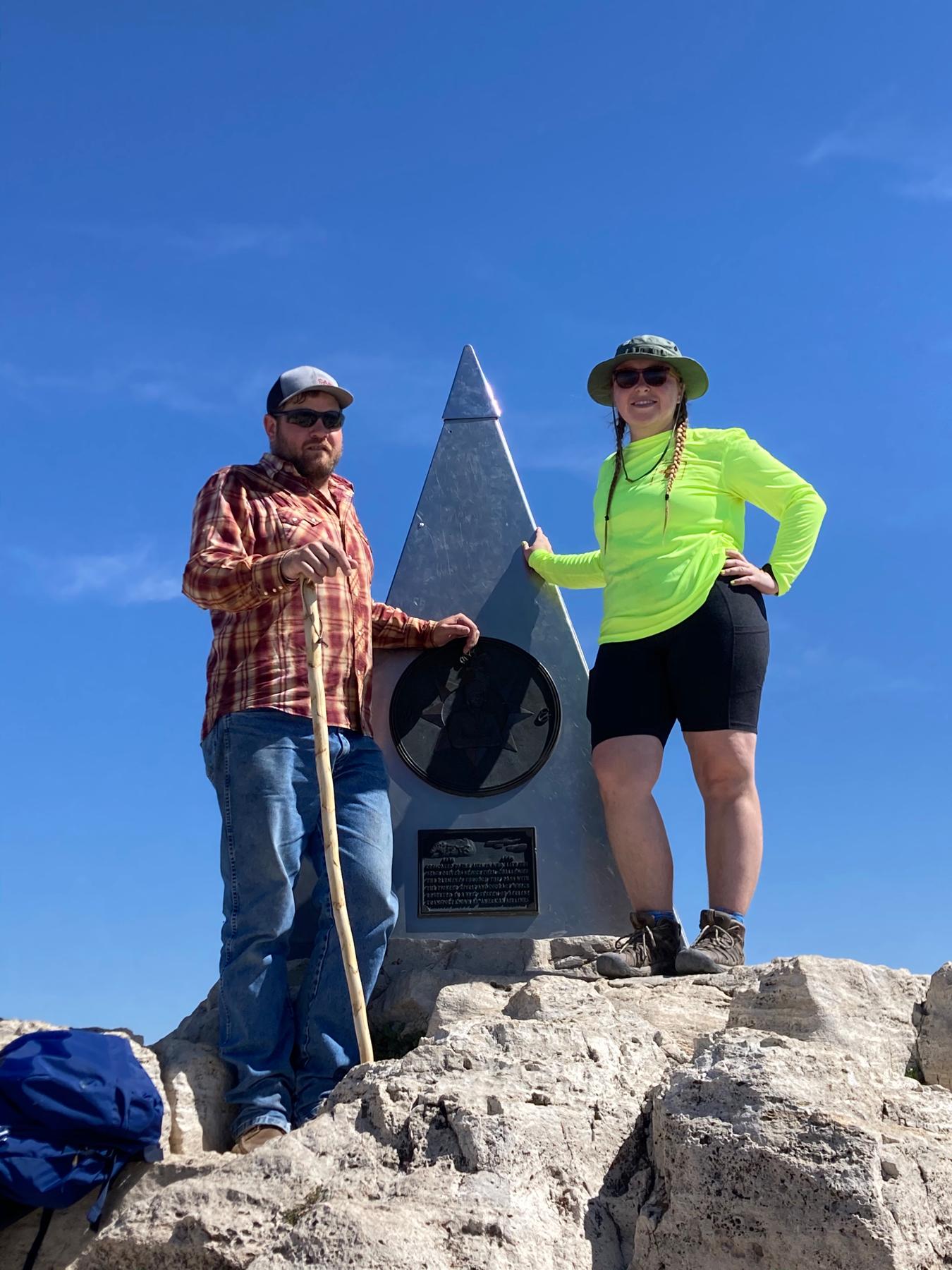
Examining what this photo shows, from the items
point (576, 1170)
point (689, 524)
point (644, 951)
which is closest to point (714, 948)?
point (644, 951)

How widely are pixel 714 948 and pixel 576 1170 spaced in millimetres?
1993

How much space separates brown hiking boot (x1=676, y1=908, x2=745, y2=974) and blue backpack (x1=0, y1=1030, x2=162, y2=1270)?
2023mm

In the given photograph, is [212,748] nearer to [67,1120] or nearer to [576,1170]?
[67,1120]

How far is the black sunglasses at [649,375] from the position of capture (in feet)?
19.0

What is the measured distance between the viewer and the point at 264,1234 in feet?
9.89

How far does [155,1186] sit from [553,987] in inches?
54.3

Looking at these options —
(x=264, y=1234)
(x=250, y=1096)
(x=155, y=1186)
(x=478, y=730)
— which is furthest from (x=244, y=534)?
(x=264, y=1234)

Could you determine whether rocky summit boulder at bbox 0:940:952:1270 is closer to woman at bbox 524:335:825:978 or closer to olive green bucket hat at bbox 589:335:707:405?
woman at bbox 524:335:825:978

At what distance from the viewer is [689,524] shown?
5.67 meters

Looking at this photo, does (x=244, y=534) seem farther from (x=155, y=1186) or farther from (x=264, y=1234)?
(x=264, y=1234)

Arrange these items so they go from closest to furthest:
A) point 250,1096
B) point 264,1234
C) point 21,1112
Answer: point 264,1234
point 21,1112
point 250,1096

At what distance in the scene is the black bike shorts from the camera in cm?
546

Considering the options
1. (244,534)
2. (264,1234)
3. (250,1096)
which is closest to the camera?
(264,1234)

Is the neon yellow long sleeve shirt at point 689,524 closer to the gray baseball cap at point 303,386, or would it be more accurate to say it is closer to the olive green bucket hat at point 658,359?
the olive green bucket hat at point 658,359
